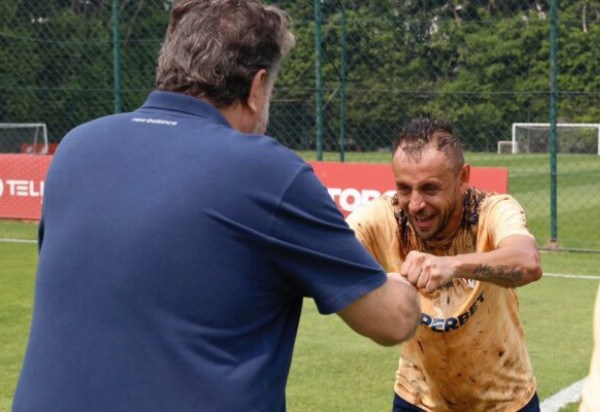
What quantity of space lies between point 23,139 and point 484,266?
35.3 m

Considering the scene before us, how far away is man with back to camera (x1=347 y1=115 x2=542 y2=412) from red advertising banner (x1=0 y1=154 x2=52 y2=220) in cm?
1202

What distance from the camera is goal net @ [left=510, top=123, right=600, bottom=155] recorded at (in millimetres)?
31119

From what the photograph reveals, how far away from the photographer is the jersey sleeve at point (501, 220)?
4062 millimetres

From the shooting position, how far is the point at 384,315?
277 centimetres

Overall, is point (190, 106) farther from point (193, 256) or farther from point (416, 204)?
point (416, 204)

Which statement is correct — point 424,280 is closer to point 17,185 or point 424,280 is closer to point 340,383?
point 340,383

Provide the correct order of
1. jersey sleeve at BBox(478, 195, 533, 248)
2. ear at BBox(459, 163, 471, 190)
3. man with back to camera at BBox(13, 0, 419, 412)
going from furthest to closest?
ear at BBox(459, 163, 471, 190), jersey sleeve at BBox(478, 195, 533, 248), man with back to camera at BBox(13, 0, 419, 412)

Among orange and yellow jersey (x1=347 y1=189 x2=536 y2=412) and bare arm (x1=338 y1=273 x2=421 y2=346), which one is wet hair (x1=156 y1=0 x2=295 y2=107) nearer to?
bare arm (x1=338 y1=273 x2=421 y2=346)

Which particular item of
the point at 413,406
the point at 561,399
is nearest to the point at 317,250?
the point at 413,406

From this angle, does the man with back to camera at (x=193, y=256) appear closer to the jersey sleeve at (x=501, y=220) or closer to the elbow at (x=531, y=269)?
the elbow at (x=531, y=269)

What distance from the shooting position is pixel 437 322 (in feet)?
14.3

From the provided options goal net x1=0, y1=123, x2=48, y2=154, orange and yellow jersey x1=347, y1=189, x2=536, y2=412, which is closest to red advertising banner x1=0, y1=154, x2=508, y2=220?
orange and yellow jersey x1=347, y1=189, x2=536, y2=412

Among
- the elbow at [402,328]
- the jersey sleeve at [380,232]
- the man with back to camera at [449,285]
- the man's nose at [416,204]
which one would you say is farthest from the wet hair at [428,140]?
the elbow at [402,328]

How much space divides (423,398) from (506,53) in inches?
741
